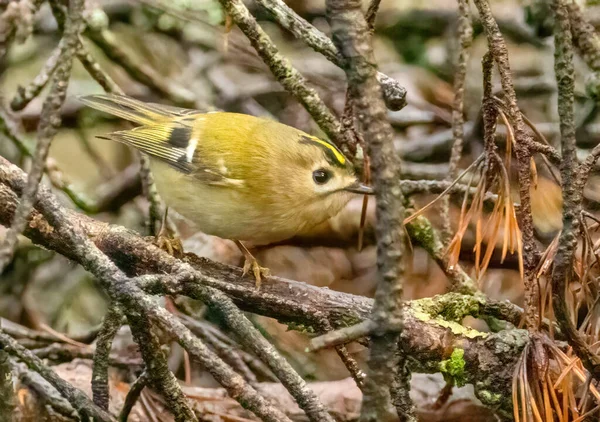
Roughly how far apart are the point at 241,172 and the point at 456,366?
2.99 ft

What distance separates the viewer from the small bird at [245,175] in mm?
2029

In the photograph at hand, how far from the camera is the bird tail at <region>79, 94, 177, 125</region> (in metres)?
2.36

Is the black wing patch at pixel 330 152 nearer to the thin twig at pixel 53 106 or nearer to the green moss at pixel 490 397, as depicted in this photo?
the green moss at pixel 490 397

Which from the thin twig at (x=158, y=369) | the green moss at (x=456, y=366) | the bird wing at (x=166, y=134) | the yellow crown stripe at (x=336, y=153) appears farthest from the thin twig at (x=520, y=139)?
the bird wing at (x=166, y=134)

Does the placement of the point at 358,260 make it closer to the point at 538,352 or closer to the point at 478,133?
the point at 478,133

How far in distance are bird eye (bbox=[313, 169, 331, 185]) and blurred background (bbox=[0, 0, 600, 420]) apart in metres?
0.74

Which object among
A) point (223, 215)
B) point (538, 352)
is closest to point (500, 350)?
point (538, 352)

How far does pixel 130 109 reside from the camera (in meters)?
2.45

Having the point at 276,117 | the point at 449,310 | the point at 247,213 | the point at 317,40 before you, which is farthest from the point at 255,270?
the point at 276,117

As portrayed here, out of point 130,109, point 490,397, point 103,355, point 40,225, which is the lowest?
point 490,397

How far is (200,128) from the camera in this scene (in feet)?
7.80

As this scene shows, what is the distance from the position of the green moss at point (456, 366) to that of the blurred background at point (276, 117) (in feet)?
1.85

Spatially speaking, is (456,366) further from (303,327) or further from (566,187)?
(566,187)

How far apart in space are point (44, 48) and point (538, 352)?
3.22 m
